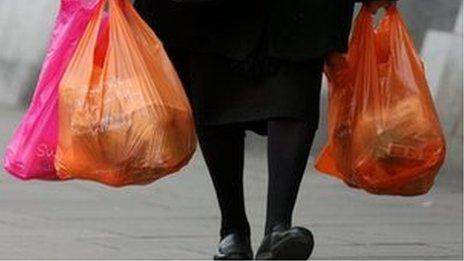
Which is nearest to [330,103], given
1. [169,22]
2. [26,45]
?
[169,22]

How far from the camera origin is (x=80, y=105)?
523cm

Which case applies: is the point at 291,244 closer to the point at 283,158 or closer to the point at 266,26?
the point at 283,158

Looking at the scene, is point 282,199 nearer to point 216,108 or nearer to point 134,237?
point 216,108

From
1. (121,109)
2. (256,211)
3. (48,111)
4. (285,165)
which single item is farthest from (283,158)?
(256,211)

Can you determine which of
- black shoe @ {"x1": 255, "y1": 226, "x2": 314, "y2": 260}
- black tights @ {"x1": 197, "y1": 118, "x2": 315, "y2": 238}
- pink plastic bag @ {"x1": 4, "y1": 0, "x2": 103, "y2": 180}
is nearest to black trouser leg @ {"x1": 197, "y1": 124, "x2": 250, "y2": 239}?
black tights @ {"x1": 197, "y1": 118, "x2": 315, "y2": 238}

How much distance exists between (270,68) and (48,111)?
823mm

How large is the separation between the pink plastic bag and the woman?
1.02 feet

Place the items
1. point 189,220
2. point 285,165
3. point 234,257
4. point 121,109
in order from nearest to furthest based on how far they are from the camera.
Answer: point 121,109 < point 285,165 < point 234,257 < point 189,220

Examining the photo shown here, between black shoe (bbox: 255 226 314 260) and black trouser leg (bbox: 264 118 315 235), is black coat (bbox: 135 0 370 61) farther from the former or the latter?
black shoe (bbox: 255 226 314 260)

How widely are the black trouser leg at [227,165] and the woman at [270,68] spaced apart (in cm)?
4

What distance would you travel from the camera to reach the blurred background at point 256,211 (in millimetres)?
6516

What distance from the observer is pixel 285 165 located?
17.6ft

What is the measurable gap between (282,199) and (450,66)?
4.38 m

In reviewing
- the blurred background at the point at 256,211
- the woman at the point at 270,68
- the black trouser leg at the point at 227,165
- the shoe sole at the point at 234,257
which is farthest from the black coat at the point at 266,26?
the blurred background at the point at 256,211
